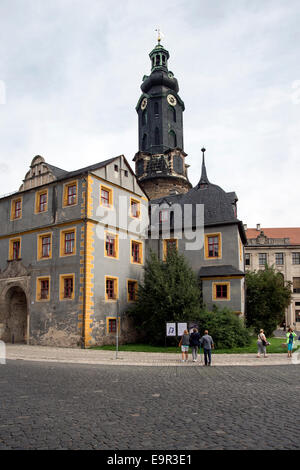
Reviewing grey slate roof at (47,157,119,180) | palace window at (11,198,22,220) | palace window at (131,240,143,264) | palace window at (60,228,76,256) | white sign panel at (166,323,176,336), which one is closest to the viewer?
white sign panel at (166,323,176,336)

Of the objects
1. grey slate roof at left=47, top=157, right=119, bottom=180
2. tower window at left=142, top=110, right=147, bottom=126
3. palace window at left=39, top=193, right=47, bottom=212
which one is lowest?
palace window at left=39, top=193, right=47, bottom=212

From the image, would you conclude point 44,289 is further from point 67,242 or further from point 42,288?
point 67,242

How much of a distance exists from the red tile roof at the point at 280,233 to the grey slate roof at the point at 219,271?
4428 cm

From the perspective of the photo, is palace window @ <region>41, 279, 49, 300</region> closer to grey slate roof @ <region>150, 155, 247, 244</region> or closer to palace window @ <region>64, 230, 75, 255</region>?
palace window @ <region>64, 230, 75, 255</region>

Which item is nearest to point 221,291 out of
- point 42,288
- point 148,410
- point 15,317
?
point 42,288

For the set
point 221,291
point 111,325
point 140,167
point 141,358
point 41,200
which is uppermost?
point 140,167

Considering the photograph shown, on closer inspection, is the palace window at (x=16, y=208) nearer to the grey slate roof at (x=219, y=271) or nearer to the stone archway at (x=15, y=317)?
the stone archway at (x=15, y=317)

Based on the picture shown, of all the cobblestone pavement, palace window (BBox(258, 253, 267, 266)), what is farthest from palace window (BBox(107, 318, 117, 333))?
palace window (BBox(258, 253, 267, 266))

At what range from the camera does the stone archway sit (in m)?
31.3

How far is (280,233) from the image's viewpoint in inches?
2908

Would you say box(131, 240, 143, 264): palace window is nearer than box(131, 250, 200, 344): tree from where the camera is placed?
No

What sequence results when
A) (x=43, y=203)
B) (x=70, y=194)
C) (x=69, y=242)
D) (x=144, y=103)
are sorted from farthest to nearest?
(x=144, y=103), (x=43, y=203), (x=70, y=194), (x=69, y=242)

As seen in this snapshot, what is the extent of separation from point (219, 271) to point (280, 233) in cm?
4780

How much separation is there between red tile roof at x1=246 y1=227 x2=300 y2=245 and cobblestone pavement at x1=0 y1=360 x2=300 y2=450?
60.2 metres
